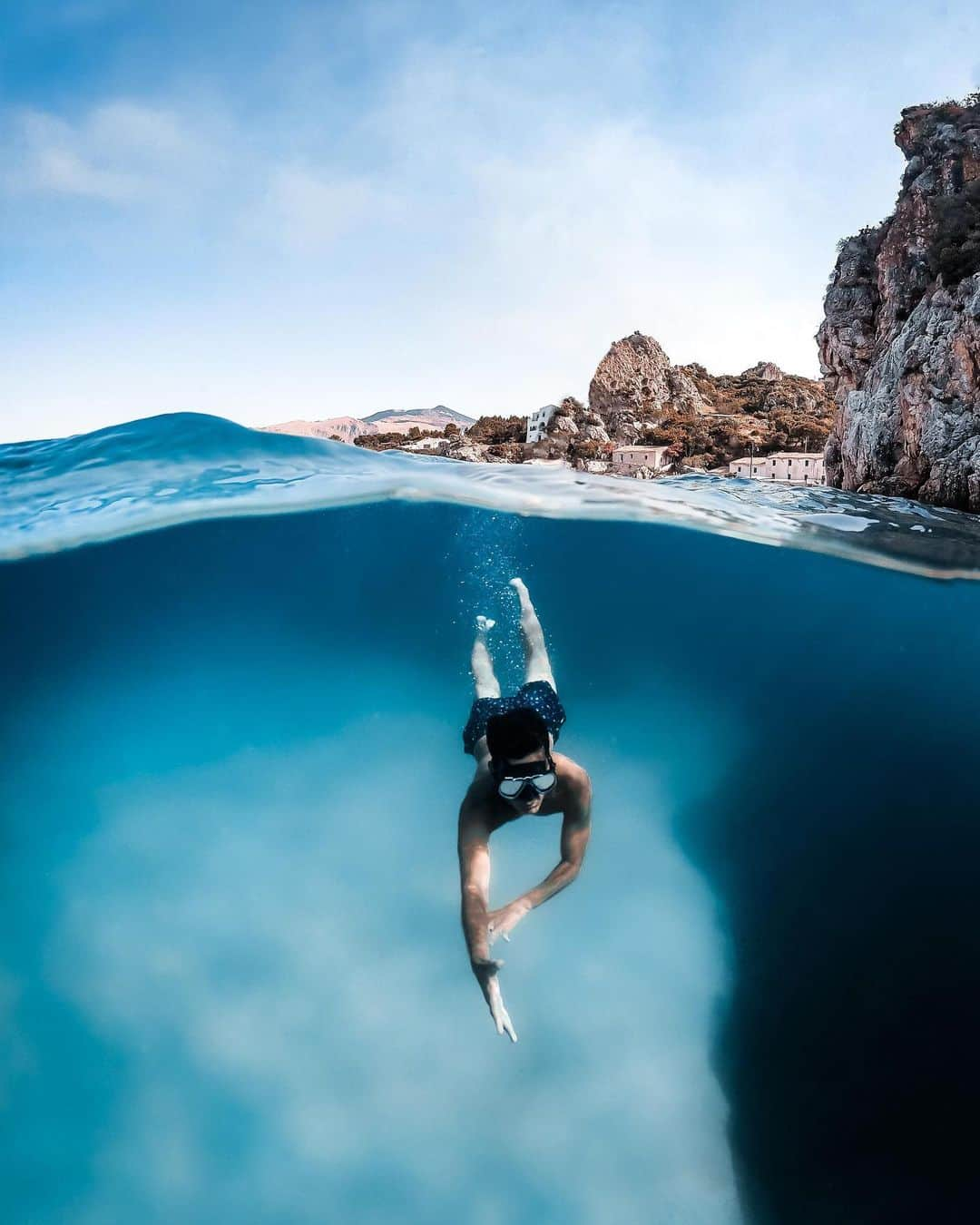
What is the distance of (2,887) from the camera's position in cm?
784

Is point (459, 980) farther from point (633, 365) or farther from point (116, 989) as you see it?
point (633, 365)

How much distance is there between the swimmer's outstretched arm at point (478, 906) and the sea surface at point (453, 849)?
2.79 metres

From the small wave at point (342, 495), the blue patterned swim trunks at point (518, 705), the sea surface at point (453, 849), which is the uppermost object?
the small wave at point (342, 495)

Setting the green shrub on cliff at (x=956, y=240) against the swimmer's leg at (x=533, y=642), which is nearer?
the swimmer's leg at (x=533, y=642)

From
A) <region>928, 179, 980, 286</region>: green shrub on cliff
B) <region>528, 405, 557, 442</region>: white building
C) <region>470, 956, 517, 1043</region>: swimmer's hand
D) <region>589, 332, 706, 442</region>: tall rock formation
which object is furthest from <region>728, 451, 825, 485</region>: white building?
<region>470, 956, 517, 1043</region>: swimmer's hand

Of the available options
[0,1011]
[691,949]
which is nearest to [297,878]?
[0,1011]

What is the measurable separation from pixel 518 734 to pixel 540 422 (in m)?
69.7

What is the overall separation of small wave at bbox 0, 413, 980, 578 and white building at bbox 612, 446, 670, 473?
157 ft

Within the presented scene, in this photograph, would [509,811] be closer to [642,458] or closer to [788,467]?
[788,467]

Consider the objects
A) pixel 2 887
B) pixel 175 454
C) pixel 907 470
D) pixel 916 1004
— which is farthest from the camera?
pixel 907 470

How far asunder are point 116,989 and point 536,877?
4.99 m

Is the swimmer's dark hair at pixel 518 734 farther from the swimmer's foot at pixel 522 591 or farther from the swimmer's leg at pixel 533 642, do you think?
the swimmer's foot at pixel 522 591

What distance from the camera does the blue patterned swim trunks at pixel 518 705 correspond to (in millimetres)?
6114

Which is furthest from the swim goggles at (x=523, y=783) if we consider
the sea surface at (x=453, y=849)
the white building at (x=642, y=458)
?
the white building at (x=642, y=458)
